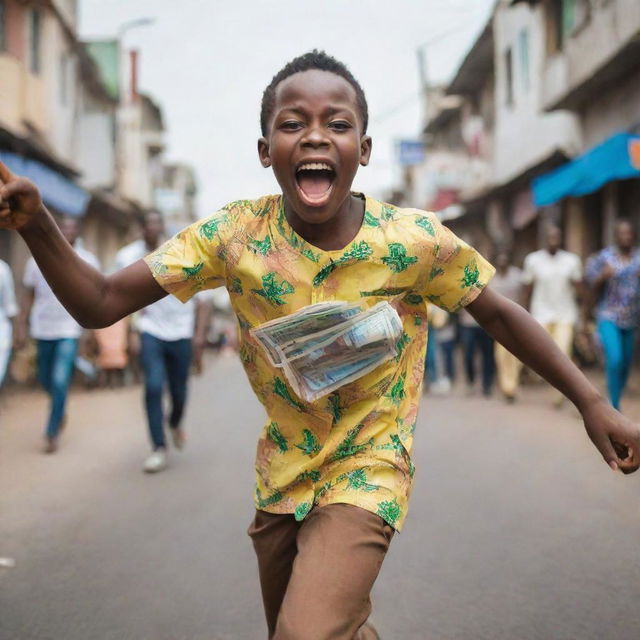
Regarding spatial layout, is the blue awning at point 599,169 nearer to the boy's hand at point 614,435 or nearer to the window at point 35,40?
the boy's hand at point 614,435

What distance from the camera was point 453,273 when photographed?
2.66 metres

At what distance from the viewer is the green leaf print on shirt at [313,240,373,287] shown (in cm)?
246

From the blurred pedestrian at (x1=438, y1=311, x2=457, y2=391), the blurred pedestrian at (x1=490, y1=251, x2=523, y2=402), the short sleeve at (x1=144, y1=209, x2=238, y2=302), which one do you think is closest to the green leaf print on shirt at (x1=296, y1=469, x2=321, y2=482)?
the short sleeve at (x1=144, y1=209, x2=238, y2=302)

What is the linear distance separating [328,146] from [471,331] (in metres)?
9.68

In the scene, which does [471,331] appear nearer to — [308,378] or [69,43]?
[308,378]

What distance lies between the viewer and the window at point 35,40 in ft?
61.0

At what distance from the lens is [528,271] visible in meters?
10.7

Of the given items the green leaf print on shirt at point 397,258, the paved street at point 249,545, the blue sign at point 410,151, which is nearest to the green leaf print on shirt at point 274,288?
the green leaf print on shirt at point 397,258

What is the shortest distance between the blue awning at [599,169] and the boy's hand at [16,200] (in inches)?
404

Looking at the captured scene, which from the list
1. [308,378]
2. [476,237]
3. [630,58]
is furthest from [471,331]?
[476,237]

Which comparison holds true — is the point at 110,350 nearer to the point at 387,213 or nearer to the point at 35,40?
the point at 35,40

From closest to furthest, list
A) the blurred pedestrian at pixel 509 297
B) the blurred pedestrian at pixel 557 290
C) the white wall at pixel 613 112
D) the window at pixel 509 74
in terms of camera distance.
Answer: the blurred pedestrian at pixel 557 290 < the blurred pedestrian at pixel 509 297 < the white wall at pixel 613 112 < the window at pixel 509 74

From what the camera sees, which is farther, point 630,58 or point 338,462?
point 630,58

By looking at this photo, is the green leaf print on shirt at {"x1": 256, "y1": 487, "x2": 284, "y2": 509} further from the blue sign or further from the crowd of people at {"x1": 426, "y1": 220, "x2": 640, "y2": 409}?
the blue sign
